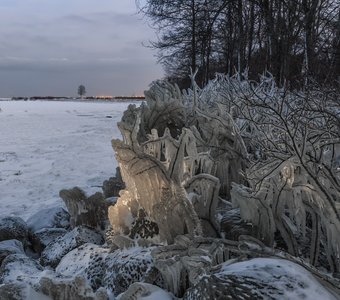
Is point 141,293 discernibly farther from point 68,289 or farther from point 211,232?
point 211,232

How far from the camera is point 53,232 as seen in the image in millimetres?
5512

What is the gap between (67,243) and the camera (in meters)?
4.61

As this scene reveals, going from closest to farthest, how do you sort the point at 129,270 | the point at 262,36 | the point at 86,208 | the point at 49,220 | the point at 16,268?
the point at 129,270 → the point at 16,268 → the point at 86,208 → the point at 49,220 → the point at 262,36

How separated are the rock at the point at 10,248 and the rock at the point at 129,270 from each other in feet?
4.94

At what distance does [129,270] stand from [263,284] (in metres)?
1.24

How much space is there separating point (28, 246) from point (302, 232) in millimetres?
3424

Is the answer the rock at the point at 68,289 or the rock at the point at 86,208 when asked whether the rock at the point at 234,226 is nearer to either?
the rock at the point at 68,289


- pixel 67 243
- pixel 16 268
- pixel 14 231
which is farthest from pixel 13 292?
pixel 14 231

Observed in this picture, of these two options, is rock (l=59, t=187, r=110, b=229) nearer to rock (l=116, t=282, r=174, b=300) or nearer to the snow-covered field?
the snow-covered field

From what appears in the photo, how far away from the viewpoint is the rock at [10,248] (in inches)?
179

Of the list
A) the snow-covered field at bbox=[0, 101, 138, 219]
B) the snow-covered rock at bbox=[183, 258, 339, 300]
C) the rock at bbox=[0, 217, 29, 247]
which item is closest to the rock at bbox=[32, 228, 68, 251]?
the rock at bbox=[0, 217, 29, 247]

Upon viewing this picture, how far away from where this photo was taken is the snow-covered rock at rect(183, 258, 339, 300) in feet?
7.38

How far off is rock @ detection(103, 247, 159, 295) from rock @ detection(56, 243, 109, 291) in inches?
6.6

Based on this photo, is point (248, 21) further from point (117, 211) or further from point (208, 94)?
point (117, 211)
